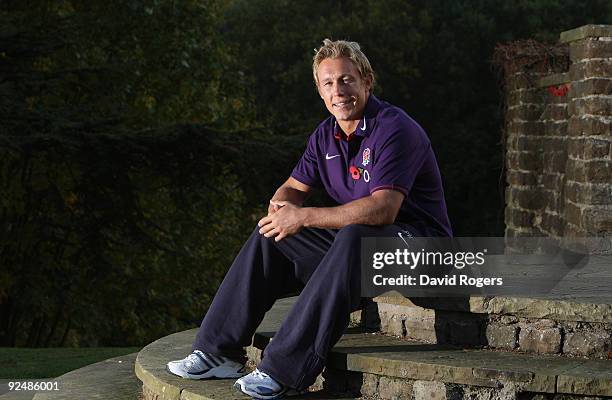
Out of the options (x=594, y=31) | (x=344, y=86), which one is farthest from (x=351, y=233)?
(x=594, y=31)

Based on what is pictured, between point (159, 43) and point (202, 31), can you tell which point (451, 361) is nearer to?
point (159, 43)

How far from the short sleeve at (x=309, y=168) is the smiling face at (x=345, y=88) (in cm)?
31

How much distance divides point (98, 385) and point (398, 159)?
6.41 ft

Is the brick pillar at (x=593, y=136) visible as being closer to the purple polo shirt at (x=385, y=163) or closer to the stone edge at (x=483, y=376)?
the purple polo shirt at (x=385, y=163)

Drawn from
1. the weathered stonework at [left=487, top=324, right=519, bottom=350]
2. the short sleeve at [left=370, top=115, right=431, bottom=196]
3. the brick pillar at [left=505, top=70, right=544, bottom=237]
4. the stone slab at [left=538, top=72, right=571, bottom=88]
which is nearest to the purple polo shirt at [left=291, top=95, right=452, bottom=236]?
the short sleeve at [left=370, top=115, right=431, bottom=196]

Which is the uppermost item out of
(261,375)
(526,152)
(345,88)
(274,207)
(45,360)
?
(345,88)

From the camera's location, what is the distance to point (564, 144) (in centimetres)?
1102

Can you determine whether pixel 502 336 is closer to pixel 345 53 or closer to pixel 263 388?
pixel 263 388

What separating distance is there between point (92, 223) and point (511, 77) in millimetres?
5279

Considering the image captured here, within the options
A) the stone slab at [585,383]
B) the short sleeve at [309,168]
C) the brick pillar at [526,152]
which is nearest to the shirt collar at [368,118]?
the short sleeve at [309,168]

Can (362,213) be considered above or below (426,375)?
above

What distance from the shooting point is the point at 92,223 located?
13.5 meters

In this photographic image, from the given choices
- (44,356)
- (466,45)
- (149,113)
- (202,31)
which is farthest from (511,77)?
(466,45)

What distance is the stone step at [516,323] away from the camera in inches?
177
